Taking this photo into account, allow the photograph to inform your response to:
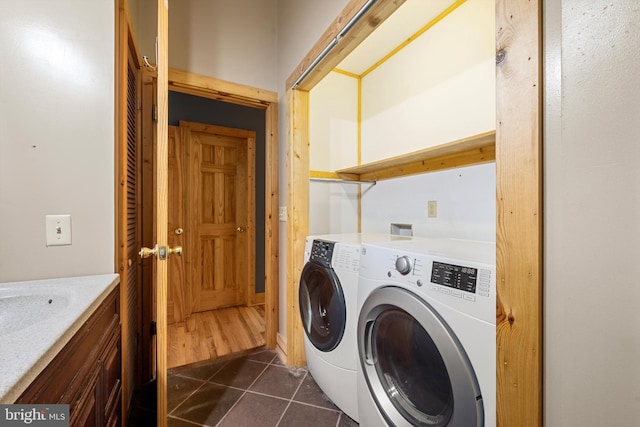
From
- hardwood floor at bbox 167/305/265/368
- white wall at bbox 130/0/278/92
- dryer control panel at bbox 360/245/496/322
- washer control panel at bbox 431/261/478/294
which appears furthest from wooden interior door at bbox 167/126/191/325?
washer control panel at bbox 431/261/478/294

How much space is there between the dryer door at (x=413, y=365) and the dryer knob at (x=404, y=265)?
0.07 metres

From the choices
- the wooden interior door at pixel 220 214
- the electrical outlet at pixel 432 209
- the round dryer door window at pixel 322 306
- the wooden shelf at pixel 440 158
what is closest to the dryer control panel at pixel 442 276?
the round dryer door window at pixel 322 306

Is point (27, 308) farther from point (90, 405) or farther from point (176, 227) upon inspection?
point (176, 227)

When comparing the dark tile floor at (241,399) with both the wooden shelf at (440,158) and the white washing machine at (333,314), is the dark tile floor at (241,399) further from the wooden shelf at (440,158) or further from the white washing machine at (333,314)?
the wooden shelf at (440,158)

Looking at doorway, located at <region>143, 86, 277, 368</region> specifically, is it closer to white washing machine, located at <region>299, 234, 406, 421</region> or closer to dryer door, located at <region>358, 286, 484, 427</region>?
white washing machine, located at <region>299, 234, 406, 421</region>

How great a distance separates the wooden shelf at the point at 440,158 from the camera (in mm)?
1380

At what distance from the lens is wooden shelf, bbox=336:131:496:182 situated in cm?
138

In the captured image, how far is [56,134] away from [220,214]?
2025 millimetres

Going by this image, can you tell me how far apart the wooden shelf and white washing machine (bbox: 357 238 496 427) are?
26.1 inches

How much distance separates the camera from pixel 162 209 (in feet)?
3.45

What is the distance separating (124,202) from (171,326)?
75.7 inches

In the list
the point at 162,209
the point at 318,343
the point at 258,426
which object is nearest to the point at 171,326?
the point at 258,426

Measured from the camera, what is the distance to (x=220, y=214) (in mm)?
2971

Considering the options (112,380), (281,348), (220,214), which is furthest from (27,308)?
(220,214)
